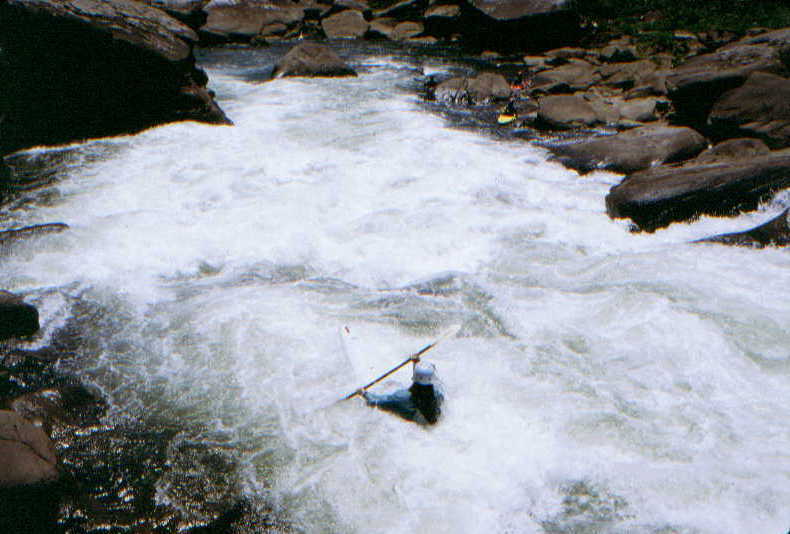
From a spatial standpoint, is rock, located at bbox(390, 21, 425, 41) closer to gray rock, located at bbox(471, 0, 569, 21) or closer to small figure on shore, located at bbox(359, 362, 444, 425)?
gray rock, located at bbox(471, 0, 569, 21)

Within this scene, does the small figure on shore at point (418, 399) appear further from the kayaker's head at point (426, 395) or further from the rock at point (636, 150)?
the rock at point (636, 150)

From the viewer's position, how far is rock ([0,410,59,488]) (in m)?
2.73

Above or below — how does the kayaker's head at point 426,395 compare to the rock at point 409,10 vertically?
below

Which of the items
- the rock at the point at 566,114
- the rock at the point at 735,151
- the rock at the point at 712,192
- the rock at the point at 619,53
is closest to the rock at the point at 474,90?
the rock at the point at 566,114

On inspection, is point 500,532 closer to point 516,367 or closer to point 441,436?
point 441,436

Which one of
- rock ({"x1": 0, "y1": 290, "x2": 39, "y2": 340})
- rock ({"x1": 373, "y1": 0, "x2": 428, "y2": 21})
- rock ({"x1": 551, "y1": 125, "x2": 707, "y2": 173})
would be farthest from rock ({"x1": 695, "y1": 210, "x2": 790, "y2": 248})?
rock ({"x1": 373, "y1": 0, "x2": 428, "y2": 21})

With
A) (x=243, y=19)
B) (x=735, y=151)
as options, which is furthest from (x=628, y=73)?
(x=243, y=19)

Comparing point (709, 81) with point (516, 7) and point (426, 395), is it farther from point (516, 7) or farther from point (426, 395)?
point (516, 7)

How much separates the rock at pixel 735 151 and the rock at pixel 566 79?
4.12 m

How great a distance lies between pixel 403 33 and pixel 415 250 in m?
12.5

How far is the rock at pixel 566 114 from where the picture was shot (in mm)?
8867

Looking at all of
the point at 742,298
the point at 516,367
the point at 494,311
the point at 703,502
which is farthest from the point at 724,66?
the point at 703,502

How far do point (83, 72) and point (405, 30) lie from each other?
10085 millimetres

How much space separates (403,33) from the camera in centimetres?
1642
